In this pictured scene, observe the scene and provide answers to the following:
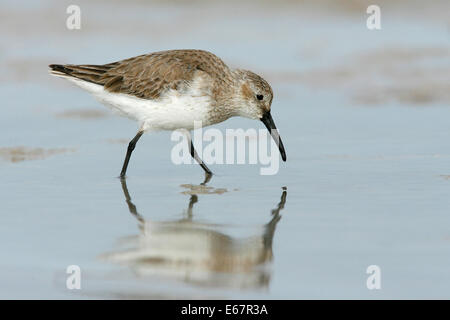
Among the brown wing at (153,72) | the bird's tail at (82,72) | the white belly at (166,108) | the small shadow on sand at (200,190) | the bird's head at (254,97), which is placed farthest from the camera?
the bird's tail at (82,72)

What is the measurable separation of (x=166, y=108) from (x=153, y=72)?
51cm

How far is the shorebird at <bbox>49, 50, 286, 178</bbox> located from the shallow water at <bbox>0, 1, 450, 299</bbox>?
55cm

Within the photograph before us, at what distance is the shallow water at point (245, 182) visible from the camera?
5.79 metres

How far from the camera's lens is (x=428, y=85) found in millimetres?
12953

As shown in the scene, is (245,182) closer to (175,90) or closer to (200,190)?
(200,190)

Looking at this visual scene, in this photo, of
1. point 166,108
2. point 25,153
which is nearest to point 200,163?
point 166,108

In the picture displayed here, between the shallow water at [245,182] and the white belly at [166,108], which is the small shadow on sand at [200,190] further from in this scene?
the white belly at [166,108]

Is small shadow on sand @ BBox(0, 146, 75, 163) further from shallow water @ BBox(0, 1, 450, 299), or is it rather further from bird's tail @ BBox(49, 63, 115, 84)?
bird's tail @ BBox(49, 63, 115, 84)

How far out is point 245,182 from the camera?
847 centimetres

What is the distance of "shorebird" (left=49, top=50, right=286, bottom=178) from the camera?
8.81m

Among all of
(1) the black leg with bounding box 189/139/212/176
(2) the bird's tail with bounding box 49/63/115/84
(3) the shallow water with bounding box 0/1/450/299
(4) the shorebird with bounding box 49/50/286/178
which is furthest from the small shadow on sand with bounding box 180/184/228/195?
(2) the bird's tail with bounding box 49/63/115/84

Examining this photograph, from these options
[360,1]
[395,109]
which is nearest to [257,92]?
[395,109]

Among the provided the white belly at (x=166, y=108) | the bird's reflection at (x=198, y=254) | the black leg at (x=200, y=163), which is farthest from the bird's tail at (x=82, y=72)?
the bird's reflection at (x=198, y=254)

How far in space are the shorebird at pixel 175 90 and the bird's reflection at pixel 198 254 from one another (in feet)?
6.31
